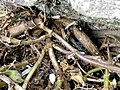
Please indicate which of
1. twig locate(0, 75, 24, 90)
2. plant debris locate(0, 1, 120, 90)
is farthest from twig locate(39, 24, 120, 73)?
twig locate(0, 75, 24, 90)

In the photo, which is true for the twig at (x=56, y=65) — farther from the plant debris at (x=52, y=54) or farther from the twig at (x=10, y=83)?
the twig at (x=10, y=83)

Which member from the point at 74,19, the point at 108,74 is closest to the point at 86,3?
the point at 74,19

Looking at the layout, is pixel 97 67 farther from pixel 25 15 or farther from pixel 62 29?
pixel 25 15

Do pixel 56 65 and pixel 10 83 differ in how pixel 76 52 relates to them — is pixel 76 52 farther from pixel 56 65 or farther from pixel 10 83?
pixel 10 83

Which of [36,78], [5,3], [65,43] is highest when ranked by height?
[5,3]

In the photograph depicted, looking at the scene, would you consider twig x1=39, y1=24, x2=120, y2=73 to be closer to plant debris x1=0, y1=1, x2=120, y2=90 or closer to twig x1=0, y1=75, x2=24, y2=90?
plant debris x1=0, y1=1, x2=120, y2=90

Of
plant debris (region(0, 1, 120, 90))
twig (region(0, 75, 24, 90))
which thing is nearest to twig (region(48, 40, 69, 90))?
plant debris (region(0, 1, 120, 90))

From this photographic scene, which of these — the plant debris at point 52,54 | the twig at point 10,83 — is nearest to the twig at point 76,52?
the plant debris at point 52,54

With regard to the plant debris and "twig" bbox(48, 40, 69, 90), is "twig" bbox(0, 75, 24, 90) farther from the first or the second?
"twig" bbox(48, 40, 69, 90)

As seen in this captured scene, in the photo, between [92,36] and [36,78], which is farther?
[92,36]

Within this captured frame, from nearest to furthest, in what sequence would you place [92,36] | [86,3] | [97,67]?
[86,3]
[97,67]
[92,36]

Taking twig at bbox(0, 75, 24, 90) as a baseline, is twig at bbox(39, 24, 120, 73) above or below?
above
